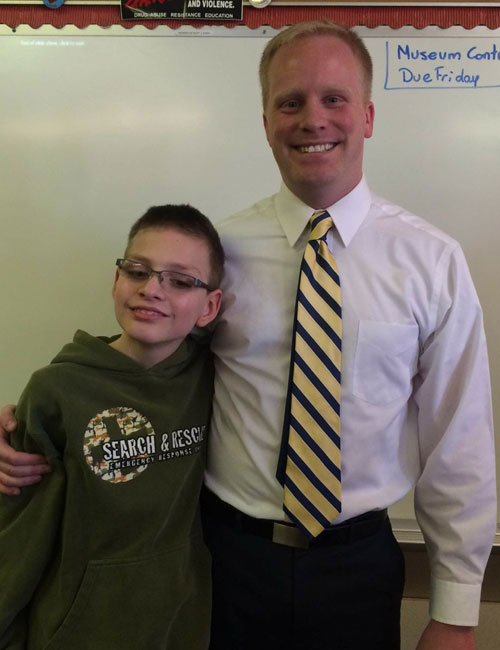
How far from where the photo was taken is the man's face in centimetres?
92

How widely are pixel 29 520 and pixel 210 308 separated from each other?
497 mm

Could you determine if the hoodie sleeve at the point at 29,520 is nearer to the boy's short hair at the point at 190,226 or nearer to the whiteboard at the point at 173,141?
the boy's short hair at the point at 190,226

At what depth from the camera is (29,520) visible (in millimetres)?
877

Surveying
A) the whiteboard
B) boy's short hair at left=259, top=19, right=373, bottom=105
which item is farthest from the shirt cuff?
boy's short hair at left=259, top=19, right=373, bottom=105

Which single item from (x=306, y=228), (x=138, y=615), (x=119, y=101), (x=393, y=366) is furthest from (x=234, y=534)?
(x=119, y=101)

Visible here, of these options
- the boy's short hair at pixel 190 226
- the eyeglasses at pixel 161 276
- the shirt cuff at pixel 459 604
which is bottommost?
the shirt cuff at pixel 459 604

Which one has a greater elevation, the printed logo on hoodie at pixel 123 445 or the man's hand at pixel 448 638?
the printed logo on hoodie at pixel 123 445

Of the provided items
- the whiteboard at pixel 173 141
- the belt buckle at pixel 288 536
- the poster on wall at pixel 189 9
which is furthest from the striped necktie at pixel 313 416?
the poster on wall at pixel 189 9

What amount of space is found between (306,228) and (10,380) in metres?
1.05

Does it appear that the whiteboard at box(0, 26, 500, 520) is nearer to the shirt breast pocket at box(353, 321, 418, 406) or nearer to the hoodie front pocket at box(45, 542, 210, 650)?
the shirt breast pocket at box(353, 321, 418, 406)

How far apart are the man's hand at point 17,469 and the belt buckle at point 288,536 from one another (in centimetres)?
42

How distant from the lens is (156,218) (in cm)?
101

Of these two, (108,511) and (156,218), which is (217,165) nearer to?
(156,218)

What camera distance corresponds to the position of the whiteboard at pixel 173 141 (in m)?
1.39
